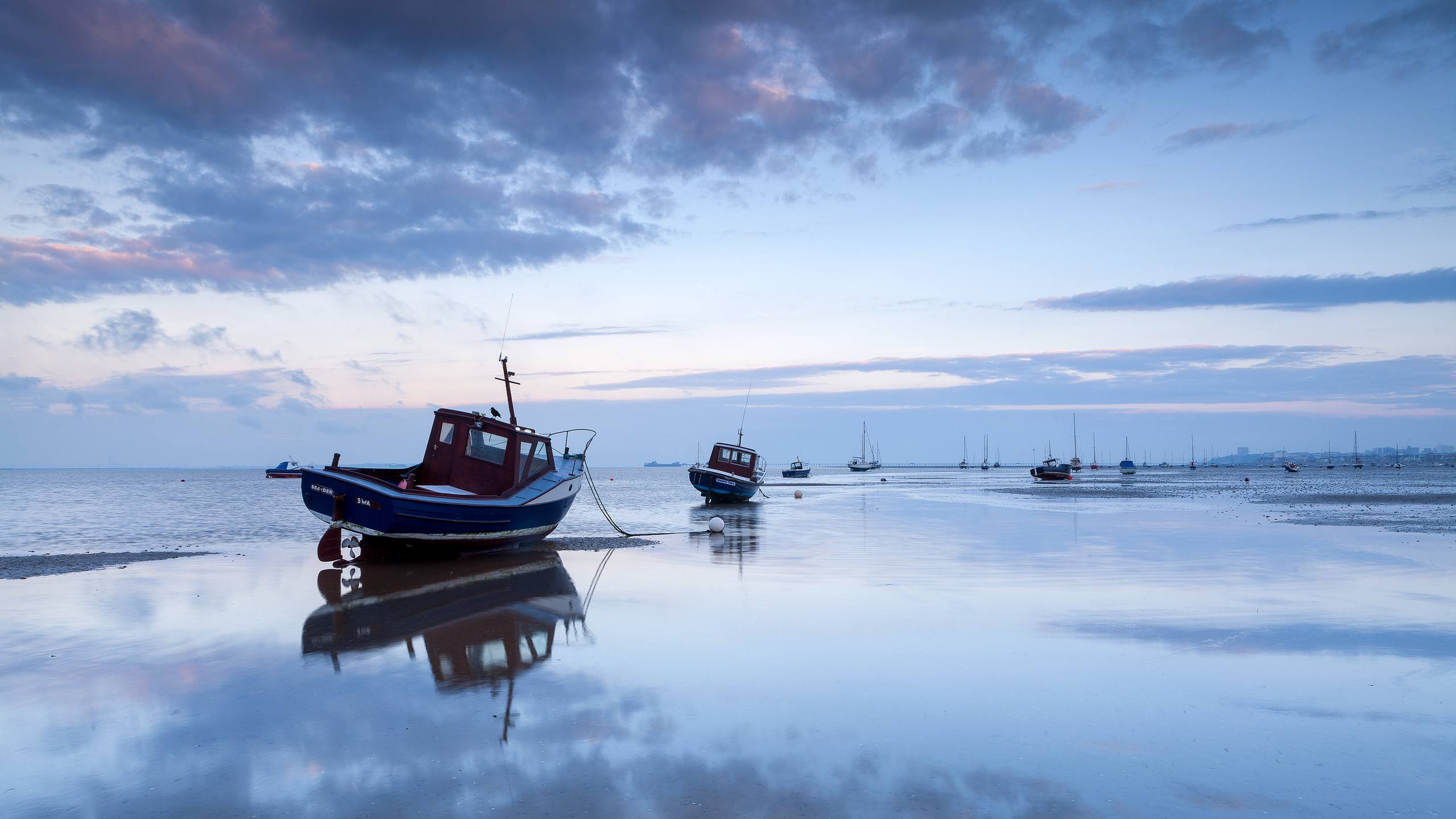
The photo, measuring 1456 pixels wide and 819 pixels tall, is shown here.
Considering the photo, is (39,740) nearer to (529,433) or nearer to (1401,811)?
(1401,811)

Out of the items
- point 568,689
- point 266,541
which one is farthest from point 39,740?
point 266,541

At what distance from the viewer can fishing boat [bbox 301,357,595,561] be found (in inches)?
737

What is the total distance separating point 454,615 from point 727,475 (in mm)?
32632

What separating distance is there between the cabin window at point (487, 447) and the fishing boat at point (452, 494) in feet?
0.07

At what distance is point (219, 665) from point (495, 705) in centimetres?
412

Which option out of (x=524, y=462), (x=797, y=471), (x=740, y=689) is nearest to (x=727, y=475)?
(x=524, y=462)

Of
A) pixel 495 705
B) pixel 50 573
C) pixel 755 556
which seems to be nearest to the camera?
pixel 495 705

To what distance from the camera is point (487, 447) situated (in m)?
22.4

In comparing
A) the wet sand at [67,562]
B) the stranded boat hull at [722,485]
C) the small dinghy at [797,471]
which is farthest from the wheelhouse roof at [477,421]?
the small dinghy at [797,471]

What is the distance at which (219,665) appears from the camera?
957 cm

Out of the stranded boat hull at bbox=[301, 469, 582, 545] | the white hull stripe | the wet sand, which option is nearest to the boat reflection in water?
the white hull stripe

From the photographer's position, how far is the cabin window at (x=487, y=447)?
873 inches

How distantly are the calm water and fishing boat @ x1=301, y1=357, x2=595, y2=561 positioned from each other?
3.37 feet

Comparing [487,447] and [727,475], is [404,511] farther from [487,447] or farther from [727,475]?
[727,475]
